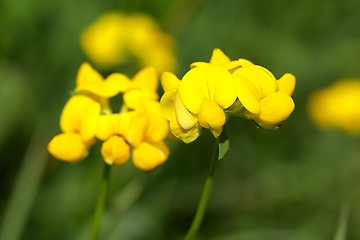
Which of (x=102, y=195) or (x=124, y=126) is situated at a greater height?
(x=124, y=126)

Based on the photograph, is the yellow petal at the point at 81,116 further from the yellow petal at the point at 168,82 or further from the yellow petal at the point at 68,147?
the yellow petal at the point at 168,82

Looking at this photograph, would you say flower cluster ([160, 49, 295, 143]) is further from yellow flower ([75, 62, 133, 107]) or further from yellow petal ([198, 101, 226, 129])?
yellow flower ([75, 62, 133, 107])

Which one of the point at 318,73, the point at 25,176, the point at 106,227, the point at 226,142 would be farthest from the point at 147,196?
the point at 318,73

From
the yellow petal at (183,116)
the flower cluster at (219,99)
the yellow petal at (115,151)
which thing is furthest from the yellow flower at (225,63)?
the yellow petal at (115,151)

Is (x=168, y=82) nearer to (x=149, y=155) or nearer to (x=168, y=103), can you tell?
(x=168, y=103)

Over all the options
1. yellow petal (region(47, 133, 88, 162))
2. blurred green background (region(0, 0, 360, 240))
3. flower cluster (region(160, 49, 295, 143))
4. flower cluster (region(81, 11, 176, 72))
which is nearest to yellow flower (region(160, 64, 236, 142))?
flower cluster (region(160, 49, 295, 143))

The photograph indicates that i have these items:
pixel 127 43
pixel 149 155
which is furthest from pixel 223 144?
pixel 127 43
